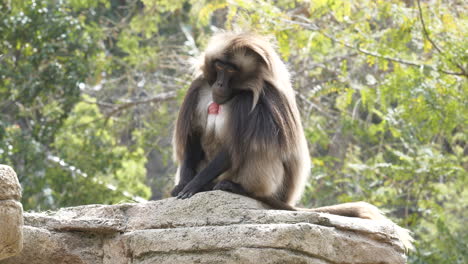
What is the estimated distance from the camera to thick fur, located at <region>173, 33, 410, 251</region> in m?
5.27

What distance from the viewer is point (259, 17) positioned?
9016 millimetres

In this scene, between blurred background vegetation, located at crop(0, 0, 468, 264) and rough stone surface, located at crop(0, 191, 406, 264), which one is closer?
rough stone surface, located at crop(0, 191, 406, 264)

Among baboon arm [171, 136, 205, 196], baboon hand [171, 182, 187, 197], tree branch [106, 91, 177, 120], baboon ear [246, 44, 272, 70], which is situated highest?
baboon ear [246, 44, 272, 70]

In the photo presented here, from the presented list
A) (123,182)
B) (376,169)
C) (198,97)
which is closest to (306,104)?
(376,169)

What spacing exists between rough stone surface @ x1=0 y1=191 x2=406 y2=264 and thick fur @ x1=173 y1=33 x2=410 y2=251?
1.33ft

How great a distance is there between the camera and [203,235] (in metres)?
4.35

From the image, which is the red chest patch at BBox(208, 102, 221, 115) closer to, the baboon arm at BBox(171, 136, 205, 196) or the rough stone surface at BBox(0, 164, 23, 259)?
the baboon arm at BBox(171, 136, 205, 196)

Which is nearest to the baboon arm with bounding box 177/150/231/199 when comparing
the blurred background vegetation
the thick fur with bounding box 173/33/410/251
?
the thick fur with bounding box 173/33/410/251

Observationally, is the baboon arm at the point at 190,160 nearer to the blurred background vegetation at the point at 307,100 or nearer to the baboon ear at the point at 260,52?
the baboon ear at the point at 260,52

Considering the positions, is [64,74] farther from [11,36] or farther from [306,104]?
[306,104]

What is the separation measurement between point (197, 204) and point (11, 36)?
6442 millimetres

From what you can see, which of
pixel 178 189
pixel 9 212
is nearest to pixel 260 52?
pixel 178 189

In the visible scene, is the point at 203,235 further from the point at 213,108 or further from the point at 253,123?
the point at 213,108

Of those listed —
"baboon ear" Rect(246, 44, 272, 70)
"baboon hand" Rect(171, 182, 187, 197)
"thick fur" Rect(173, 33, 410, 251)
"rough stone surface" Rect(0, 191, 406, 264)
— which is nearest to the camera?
"rough stone surface" Rect(0, 191, 406, 264)
